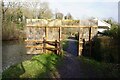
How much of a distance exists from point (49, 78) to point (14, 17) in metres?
35.1

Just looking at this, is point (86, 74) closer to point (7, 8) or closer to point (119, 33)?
point (119, 33)

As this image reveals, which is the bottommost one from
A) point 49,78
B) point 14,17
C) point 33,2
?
point 49,78

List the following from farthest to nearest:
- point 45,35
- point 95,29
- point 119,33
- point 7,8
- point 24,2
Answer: point 24,2 < point 7,8 < point 45,35 < point 95,29 < point 119,33

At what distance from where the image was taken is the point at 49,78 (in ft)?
35.5

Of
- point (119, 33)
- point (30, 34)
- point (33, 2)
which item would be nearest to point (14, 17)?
point (33, 2)

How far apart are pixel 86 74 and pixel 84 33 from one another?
29.5 ft

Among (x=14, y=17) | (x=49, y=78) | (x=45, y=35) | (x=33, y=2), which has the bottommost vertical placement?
(x=49, y=78)

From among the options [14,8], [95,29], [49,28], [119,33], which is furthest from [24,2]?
[119,33]

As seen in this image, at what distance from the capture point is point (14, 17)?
44.8 metres

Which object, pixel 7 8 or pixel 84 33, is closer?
pixel 84 33

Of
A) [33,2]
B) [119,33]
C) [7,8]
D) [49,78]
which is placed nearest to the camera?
[49,78]

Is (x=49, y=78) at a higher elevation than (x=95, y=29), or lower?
lower

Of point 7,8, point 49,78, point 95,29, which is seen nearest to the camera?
point 49,78

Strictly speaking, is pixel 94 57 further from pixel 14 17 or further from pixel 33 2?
pixel 33 2
